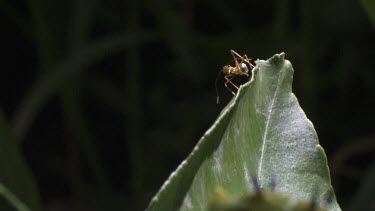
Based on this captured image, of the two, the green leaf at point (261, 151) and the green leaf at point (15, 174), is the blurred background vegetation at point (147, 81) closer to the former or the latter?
the green leaf at point (15, 174)

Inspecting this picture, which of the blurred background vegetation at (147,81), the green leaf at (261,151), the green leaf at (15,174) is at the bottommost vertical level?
the blurred background vegetation at (147,81)

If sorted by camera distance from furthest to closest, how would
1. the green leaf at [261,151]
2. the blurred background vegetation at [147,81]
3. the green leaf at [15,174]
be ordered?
the blurred background vegetation at [147,81]
the green leaf at [15,174]
the green leaf at [261,151]

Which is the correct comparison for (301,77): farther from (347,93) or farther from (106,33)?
(106,33)

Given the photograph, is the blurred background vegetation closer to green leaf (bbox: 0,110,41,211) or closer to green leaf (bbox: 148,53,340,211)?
green leaf (bbox: 0,110,41,211)

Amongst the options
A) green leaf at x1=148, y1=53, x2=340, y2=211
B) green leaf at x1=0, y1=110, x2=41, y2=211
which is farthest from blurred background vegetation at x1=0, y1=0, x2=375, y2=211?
green leaf at x1=148, y1=53, x2=340, y2=211

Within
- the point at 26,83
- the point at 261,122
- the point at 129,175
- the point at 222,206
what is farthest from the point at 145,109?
the point at 222,206

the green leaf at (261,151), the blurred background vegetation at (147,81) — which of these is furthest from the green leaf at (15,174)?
the blurred background vegetation at (147,81)

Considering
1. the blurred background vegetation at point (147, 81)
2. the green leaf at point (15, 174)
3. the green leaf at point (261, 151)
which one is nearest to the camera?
Result: the green leaf at point (261, 151)
